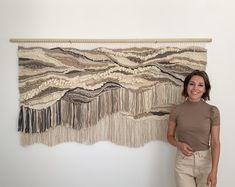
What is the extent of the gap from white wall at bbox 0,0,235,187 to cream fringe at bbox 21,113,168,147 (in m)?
0.06

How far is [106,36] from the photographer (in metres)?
2.31

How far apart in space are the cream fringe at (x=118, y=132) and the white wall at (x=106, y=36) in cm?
6

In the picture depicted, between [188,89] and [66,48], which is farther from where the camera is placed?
[66,48]

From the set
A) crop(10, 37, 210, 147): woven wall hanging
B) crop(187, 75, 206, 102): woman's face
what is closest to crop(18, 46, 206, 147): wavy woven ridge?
crop(10, 37, 210, 147): woven wall hanging

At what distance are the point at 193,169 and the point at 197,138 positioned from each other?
20cm

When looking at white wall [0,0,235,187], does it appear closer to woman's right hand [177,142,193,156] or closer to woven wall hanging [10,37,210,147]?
woven wall hanging [10,37,210,147]

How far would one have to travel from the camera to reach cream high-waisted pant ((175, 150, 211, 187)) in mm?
1904

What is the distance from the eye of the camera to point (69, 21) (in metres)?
2.32

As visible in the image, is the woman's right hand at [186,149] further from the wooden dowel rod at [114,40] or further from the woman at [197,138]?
the wooden dowel rod at [114,40]

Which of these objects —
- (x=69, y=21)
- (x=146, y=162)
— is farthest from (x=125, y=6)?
(x=146, y=162)

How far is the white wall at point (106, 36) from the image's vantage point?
2.29 metres

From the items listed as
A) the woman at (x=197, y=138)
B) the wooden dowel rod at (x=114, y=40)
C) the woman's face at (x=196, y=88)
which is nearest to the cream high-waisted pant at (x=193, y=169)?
the woman at (x=197, y=138)

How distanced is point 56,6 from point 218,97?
4.77 ft

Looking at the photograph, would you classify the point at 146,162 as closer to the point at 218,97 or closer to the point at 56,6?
the point at 218,97
